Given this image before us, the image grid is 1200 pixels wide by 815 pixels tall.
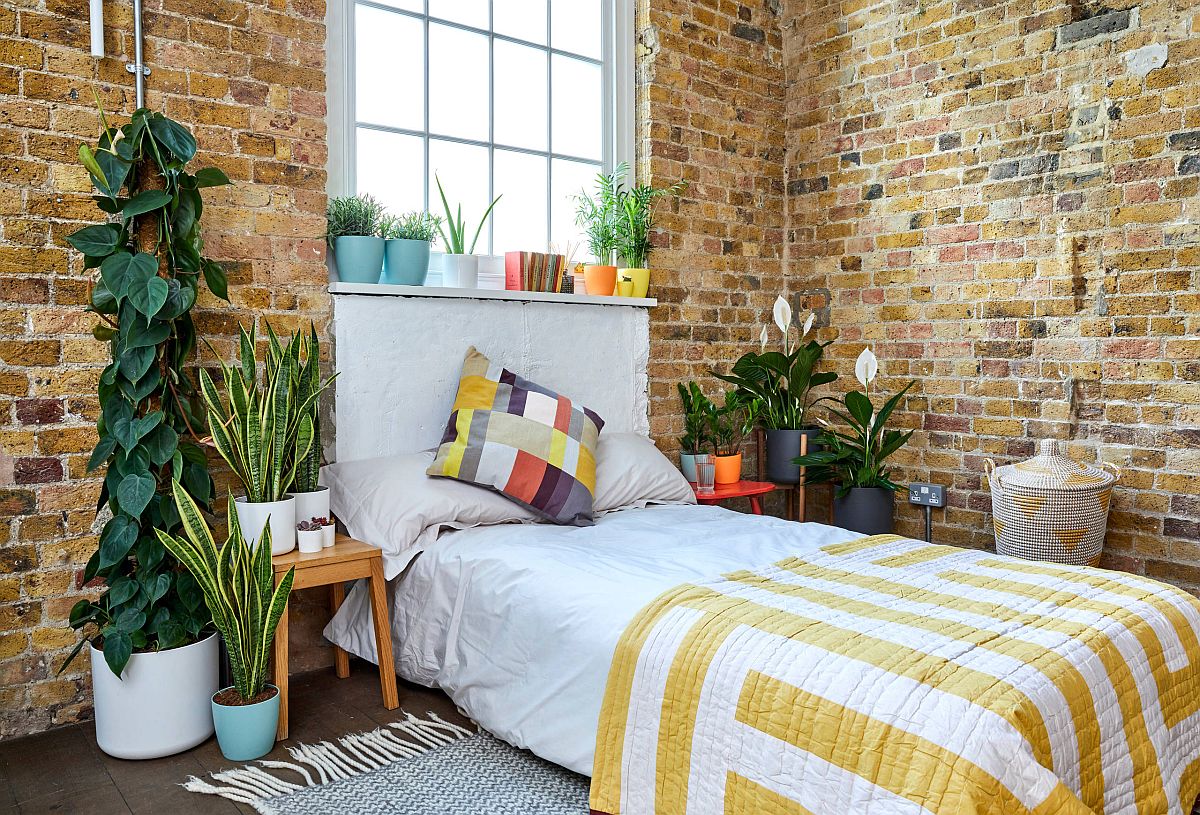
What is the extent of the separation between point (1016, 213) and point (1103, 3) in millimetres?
835

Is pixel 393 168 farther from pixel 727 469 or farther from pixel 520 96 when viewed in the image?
pixel 727 469

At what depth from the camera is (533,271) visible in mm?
3645

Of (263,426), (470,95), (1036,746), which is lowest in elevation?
(1036,746)

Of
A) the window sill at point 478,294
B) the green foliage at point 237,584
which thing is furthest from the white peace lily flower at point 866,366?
the green foliage at point 237,584

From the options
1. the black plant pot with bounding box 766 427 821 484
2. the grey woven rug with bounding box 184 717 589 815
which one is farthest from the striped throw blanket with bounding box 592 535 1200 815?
the black plant pot with bounding box 766 427 821 484

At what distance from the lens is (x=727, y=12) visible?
4.38 meters

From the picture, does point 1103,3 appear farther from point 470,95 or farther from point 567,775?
point 567,775

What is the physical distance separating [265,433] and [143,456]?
1.06 ft

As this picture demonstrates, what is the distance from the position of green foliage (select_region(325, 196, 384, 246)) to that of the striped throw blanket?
1.80 meters

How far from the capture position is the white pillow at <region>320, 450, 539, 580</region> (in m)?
2.85

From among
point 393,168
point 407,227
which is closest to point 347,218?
point 407,227

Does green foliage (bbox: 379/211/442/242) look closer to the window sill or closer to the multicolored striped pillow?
the window sill

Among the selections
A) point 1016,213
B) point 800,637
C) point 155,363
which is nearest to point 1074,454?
point 1016,213

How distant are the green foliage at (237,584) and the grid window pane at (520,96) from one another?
6.72ft
